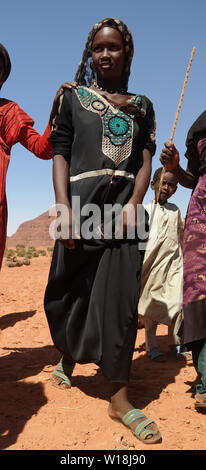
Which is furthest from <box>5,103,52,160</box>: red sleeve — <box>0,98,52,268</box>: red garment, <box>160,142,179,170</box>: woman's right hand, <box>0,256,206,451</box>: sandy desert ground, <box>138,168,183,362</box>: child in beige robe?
<box>0,256,206,451</box>: sandy desert ground

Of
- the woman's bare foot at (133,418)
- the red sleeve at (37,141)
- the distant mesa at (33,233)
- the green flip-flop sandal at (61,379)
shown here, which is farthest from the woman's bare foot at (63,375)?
the distant mesa at (33,233)

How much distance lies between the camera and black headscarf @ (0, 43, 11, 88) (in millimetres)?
3512

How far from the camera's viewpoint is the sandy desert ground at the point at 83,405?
2.66 meters

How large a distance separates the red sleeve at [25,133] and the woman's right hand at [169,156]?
0.90 metres

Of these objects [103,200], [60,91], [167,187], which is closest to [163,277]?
[167,187]

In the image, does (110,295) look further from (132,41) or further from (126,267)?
(132,41)

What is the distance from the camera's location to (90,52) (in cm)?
325

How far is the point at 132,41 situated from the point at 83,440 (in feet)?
8.92

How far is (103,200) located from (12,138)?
105 cm

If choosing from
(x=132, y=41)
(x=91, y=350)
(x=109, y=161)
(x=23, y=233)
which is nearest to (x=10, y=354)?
(x=91, y=350)

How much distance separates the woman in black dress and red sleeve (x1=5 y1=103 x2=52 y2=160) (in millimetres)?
383

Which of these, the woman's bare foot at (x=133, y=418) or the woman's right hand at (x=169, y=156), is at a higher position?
the woman's right hand at (x=169, y=156)

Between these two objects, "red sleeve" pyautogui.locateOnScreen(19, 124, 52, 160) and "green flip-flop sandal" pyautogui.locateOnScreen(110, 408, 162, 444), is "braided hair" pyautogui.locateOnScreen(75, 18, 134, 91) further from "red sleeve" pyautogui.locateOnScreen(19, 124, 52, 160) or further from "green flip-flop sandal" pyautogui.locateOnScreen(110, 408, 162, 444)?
"green flip-flop sandal" pyautogui.locateOnScreen(110, 408, 162, 444)

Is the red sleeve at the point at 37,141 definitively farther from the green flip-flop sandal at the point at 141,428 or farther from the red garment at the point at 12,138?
the green flip-flop sandal at the point at 141,428
